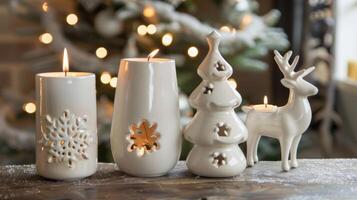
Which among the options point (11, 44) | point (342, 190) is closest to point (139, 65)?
point (342, 190)

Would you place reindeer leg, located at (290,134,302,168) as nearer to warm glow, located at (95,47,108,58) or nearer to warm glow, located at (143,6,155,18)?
warm glow, located at (143,6,155,18)

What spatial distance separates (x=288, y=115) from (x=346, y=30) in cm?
184

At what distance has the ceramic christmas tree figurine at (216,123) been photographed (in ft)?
2.72

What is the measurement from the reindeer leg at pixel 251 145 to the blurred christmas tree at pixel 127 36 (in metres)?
0.95

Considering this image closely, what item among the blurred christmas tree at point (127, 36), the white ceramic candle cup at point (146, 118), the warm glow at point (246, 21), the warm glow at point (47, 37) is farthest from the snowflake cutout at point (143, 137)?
the warm glow at point (246, 21)

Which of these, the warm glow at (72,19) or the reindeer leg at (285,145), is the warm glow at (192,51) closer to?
the warm glow at (72,19)

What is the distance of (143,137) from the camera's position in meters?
0.85

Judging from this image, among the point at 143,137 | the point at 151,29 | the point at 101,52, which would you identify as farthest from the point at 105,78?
the point at 143,137

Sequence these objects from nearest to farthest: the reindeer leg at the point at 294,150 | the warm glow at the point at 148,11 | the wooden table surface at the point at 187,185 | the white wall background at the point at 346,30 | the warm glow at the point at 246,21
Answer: the wooden table surface at the point at 187,185 → the reindeer leg at the point at 294,150 → the warm glow at the point at 148,11 → the warm glow at the point at 246,21 → the white wall background at the point at 346,30

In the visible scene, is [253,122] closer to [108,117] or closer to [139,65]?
[139,65]

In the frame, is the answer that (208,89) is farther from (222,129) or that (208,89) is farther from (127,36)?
(127,36)

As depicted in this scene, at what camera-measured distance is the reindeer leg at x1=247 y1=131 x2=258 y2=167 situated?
0.89m

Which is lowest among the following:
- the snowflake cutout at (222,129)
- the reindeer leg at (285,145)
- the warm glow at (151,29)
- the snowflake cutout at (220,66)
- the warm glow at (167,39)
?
the reindeer leg at (285,145)

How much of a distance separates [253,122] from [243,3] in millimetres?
1355
